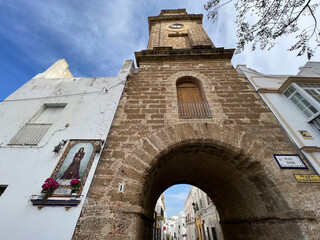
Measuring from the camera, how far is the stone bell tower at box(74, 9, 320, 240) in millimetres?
2410

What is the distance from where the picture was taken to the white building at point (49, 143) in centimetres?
227

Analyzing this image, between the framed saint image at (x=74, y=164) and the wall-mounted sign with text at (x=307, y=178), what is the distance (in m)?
4.23

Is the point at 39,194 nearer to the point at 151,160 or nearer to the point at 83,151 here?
the point at 83,151

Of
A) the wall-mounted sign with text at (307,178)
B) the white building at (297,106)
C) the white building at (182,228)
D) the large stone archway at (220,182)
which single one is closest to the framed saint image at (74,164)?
the large stone archway at (220,182)

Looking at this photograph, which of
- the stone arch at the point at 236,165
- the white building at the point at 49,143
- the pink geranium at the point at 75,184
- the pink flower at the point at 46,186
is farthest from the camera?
the stone arch at the point at 236,165

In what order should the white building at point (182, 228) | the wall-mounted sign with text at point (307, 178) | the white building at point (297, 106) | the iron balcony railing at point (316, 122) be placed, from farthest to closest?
the white building at point (182, 228) → the iron balcony railing at point (316, 122) → the white building at point (297, 106) → the wall-mounted sign with text at point (307, 178)

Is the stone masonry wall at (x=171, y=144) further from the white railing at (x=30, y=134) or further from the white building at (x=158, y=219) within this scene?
the white building at (x=158, y=219)

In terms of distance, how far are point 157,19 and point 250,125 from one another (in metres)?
9.45

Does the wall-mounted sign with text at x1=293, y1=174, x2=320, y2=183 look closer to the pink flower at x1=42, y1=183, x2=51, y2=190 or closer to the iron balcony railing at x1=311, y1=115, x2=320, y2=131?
the iron balcony railing at x1=311, y1=115, x2=320, y2=131

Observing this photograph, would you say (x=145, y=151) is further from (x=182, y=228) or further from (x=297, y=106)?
(x=182, y=228)

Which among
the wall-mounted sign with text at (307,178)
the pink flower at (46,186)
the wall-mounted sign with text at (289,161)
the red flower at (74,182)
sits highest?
the wall-mounted sign with text at (289,161)

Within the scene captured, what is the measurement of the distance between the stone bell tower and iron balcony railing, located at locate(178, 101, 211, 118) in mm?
28

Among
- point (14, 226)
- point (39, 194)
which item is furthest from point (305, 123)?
point (14, 226)

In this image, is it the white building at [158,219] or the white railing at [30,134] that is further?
the white building at [158,219]
